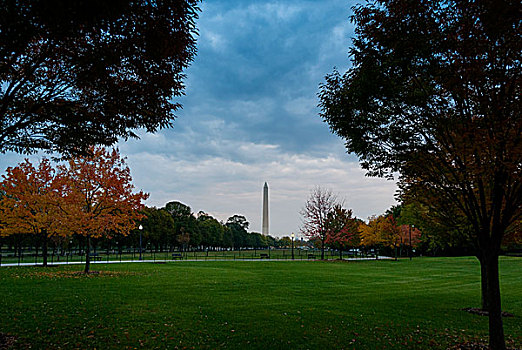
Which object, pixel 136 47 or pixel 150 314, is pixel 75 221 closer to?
pixel 150 314

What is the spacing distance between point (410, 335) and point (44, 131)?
401 inches

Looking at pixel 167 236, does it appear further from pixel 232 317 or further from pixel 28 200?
pixel 232 317

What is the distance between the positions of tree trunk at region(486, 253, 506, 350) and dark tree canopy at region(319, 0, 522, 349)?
0.02 m

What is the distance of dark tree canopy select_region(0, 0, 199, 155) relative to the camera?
5086 millimetres

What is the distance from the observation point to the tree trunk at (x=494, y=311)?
7.53m

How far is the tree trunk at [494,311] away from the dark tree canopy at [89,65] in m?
8.01

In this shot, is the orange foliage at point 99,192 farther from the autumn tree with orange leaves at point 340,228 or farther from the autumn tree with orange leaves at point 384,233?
the autumn tree with orange leaves at point 384,233

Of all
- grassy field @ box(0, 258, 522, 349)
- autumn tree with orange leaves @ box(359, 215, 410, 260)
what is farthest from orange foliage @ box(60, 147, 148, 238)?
autumn tree with orange leaves @ box(359, 215, 410, 260)

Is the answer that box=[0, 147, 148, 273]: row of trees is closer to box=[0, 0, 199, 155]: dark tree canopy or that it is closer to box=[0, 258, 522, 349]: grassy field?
box=[0, 258, 522, 349]: grassy field

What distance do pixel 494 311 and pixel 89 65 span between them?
9.85m

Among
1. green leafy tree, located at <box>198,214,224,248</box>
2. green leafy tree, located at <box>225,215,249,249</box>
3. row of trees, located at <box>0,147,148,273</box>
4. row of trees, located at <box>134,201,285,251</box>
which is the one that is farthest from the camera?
green leafy tree, located at <box>225,215,249,249</box>

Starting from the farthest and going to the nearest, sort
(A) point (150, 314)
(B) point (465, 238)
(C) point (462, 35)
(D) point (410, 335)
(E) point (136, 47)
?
(B) point (465, 238)
(A) point (150, 314)
(D) point (410, 335)
(C) point (462, 35)
(E) point (136, 47)

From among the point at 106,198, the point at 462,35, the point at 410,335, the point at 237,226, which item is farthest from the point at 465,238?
the point at 237,226

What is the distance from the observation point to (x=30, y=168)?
88.1ft
